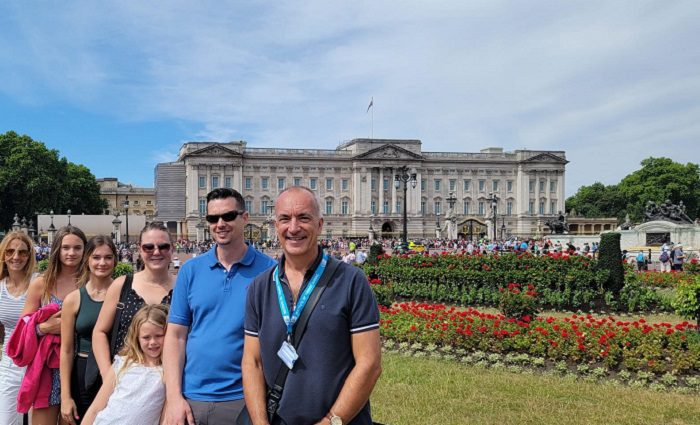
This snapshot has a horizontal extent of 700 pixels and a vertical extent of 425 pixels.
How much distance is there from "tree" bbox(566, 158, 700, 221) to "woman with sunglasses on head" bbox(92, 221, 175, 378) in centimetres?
7894

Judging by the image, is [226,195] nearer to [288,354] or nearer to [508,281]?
[288,354]

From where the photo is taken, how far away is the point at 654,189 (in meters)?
76.5

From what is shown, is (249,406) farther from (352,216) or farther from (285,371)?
(352,216)

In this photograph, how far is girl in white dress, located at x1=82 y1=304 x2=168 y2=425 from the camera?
3387mm

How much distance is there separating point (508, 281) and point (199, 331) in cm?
1140

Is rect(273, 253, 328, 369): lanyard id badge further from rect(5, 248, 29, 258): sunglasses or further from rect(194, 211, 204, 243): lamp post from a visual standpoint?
rect(194, 211, 204, 243): lamp post

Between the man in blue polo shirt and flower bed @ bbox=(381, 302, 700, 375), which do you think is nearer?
the man in blue polo shirt

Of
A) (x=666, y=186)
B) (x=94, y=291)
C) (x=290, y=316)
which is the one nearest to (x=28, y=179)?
(x=94, y=291)

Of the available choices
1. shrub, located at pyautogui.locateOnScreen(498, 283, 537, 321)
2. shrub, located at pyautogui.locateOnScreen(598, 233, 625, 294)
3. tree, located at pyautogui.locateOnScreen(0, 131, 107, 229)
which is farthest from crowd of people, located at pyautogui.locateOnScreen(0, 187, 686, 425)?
tree, located at pyautogui.locateOnScreen(0, 131, 107, 229)

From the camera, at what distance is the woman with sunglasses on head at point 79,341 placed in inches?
155

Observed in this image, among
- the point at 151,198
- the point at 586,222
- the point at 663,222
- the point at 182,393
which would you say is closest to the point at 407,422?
the point at 182,393

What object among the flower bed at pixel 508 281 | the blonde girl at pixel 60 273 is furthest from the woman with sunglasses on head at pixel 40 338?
the flower bed at pixel 508 281

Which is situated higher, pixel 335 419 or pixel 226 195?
pixel 226 195

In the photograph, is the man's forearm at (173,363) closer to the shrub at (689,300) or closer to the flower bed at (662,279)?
the shrub at (689,300)
